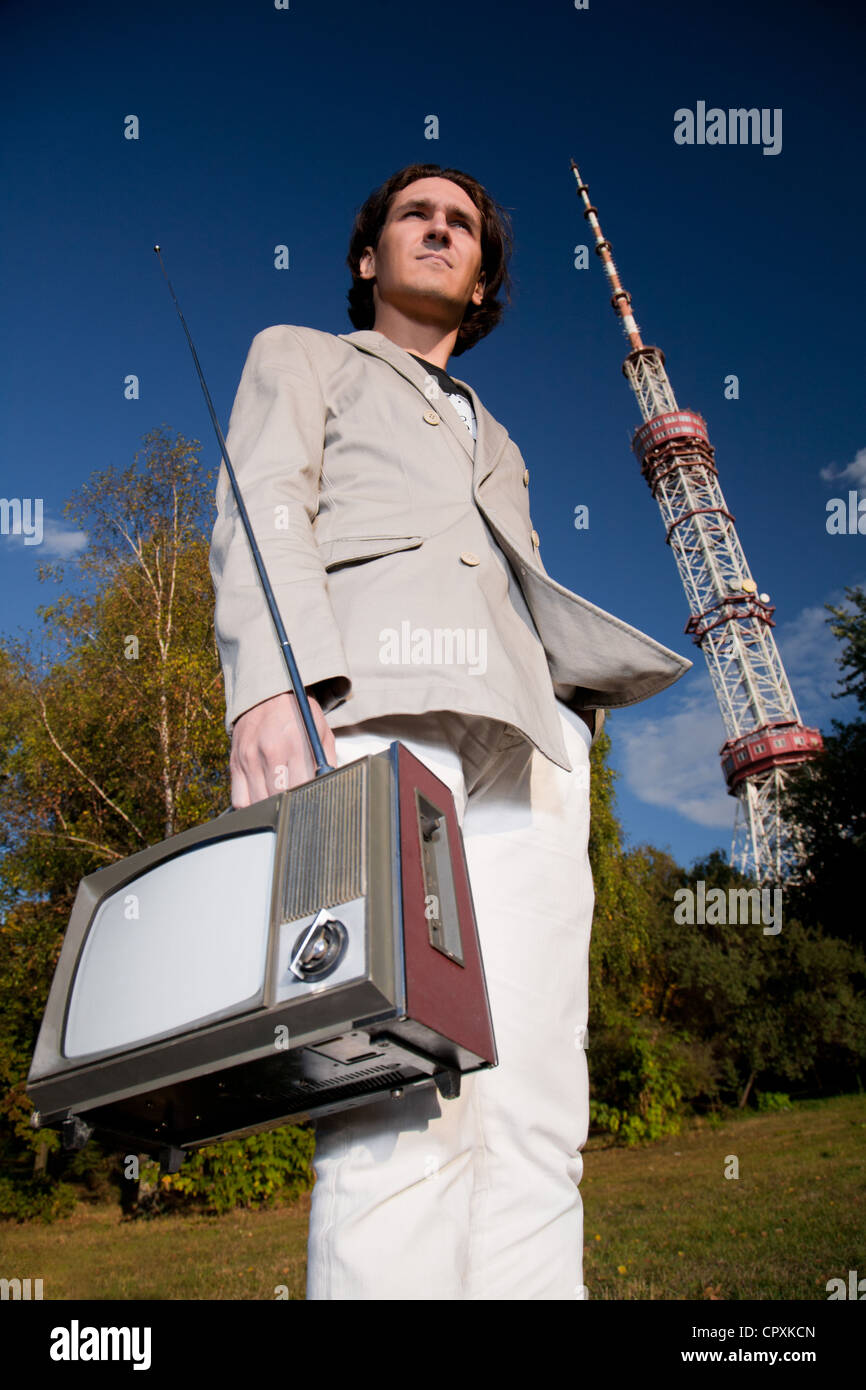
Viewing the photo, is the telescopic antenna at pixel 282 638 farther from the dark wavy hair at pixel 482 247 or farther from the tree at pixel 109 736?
the tree at pixel 109 736

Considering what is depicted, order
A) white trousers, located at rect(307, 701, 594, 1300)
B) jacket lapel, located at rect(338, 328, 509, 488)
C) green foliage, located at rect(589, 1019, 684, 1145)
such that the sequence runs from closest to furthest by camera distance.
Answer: white trousers, located at rect(307, 701, 594, 1300) < jacket lapel, located at rect(338, 328, 509, 488) < green foliage, located at rect(589, 1019, 684, 1145)

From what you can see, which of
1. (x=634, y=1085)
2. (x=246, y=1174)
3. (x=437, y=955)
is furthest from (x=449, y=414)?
(x=634, y=1085)

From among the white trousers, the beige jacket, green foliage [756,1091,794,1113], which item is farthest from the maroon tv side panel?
green foliage [756,1091,794,1113]

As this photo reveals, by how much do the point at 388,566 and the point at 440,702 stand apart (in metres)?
0.37

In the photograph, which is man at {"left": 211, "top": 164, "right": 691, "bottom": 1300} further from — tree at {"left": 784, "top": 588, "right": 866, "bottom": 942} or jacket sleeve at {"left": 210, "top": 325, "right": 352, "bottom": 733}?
tree at {"left": 784, "top": 588, "right": 866, "bottom": 942}

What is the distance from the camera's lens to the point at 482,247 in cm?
290

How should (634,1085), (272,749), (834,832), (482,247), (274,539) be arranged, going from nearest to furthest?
(272,749) < (274,539) < (482,247) < (634,1085) < (834,832)

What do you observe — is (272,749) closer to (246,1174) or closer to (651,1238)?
(651,1238)

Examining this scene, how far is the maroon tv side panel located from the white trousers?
16 cm

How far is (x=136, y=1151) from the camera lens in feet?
3.98

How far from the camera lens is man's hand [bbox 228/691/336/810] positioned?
138 cm

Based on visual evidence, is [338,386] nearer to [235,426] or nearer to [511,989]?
[235,426]

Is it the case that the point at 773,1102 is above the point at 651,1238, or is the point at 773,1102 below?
below

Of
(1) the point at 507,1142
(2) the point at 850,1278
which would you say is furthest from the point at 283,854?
(2) the point at 850,1278
